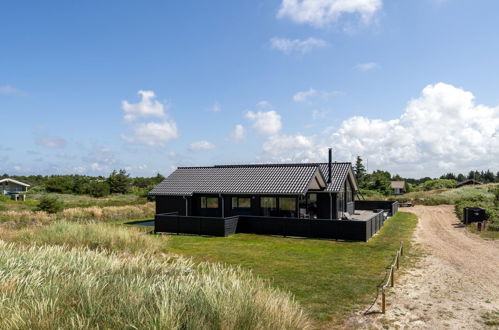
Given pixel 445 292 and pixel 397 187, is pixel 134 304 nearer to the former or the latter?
pixel 445 292

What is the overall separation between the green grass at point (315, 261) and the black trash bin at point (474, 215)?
7273mm

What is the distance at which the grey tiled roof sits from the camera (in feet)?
74.0

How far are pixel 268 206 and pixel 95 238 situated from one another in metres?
12.0

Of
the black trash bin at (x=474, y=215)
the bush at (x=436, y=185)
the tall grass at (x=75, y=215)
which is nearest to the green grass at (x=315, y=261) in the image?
the black trash bin at (x=474, y=215)

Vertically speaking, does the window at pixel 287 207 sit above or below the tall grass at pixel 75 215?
above

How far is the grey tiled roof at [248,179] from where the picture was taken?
22562mm

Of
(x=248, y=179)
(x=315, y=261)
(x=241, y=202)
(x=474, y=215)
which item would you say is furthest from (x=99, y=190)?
(x=474, y=215)

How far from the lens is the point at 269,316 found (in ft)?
17.4

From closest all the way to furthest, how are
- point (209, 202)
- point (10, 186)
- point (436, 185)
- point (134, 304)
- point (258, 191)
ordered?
point (134, 304), point (258, 191), point (209, 202), point (10, 186), point (436, 185)

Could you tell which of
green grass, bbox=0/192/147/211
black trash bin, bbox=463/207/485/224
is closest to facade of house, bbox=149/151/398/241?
black trash bin, bbox=463/207/485/224

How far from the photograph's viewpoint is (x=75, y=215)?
29.0 m

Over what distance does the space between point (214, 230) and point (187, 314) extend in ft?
52.4

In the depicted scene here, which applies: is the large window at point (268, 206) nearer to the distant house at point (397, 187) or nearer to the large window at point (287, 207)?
the large window at point (287, 207)

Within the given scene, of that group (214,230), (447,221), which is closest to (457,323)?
(214,230)
